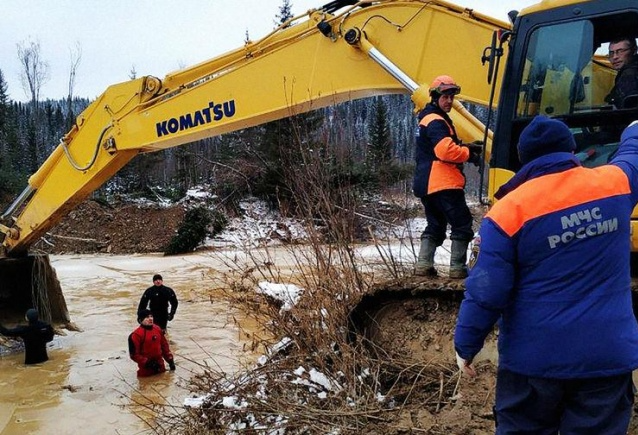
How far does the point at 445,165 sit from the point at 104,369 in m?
6.23

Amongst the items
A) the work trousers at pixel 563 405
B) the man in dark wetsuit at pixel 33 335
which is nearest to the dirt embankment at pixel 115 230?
the man in dark wetsuit at pixel 33 335

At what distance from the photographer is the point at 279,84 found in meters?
6.25

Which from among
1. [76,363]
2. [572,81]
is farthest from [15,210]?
[572,81]

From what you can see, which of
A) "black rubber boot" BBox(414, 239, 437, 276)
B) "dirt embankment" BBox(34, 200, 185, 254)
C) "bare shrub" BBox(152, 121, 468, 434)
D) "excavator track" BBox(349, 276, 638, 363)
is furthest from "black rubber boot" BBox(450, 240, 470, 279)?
"dirt embankment" BBox(34, 200, 185, 254)

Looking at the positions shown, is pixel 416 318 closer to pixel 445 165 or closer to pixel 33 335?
pixel 445 165

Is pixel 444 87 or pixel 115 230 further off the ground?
pixel 444 87

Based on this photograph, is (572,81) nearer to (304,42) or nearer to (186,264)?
(304,42)

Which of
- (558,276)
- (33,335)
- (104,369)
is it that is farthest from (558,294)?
(33,335)

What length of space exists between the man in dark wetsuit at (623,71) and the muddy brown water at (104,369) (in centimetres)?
394

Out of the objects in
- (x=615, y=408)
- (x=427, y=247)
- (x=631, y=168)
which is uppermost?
(x=631, y=168)

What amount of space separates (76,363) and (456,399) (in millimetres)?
6788

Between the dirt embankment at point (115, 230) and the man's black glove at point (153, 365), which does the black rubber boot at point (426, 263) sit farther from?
the dirt embankment at point (115, 230)

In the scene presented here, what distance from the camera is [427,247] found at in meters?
5.06

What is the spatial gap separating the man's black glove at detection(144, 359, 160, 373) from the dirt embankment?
693 inches
